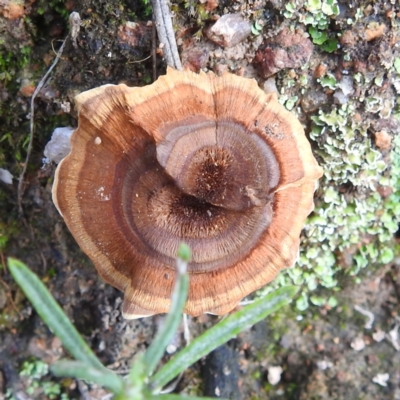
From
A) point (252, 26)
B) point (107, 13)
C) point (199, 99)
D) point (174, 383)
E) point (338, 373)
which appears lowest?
A: point (338, 373)

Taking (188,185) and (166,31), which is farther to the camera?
(166,31)

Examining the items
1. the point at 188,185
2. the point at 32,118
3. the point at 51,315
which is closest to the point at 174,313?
the point at 51,315

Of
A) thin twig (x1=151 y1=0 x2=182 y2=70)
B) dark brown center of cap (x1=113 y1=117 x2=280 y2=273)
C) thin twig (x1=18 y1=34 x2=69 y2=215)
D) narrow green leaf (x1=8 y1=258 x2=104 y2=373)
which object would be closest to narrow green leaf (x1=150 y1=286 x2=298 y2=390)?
narrow green leaf (x1=8 y1=258 x2=104 y2=373)

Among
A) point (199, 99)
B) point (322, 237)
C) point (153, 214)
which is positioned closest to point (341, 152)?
point (322, 237)

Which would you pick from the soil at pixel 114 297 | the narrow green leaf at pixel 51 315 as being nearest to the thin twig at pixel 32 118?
the soil at pixel 114 297

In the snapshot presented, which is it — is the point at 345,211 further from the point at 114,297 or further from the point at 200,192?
the point at 114,297

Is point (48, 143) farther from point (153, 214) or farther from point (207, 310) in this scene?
point (207, 310)
